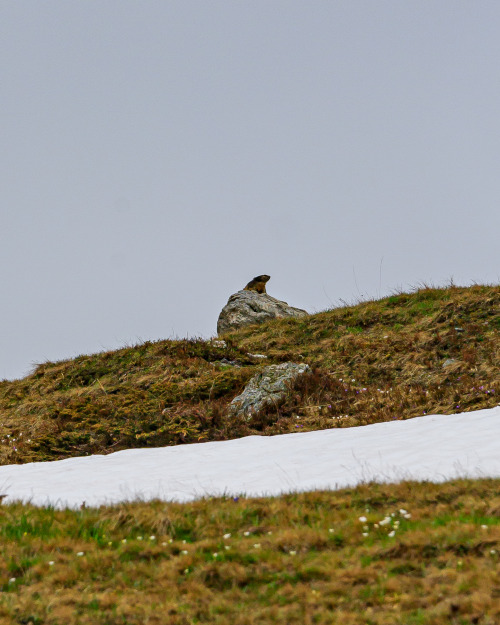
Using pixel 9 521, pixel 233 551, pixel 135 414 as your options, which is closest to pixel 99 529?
pixel 9 521

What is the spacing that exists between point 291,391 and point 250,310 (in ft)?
46.7

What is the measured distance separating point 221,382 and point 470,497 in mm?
9611

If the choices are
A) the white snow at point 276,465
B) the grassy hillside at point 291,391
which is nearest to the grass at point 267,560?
the white snow at point 276,465

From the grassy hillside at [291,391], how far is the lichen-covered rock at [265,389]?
25 centimetres

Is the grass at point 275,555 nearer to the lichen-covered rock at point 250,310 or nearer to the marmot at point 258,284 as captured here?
the lichen-covered rock at point 250,310

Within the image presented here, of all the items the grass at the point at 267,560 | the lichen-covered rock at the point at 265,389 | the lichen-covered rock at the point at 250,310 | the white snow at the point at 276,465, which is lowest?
the grass at the point at 267,560

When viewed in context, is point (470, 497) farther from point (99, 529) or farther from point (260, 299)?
point (260, 299)

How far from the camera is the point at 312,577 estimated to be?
5051 millimetres

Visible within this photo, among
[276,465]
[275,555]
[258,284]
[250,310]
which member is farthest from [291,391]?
[258,284]

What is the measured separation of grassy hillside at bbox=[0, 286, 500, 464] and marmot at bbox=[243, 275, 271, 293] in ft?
32.5

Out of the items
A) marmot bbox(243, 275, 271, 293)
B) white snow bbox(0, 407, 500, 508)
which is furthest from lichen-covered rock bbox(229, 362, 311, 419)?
marmot bbox(243, 275, 271, 293)

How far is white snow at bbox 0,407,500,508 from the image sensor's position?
7.70m

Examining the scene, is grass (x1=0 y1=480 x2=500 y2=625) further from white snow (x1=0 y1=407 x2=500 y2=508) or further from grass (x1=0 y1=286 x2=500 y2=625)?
white snow (x1=0 y1=407 x2=500 y2=508)

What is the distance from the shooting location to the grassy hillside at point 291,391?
41.9ft
